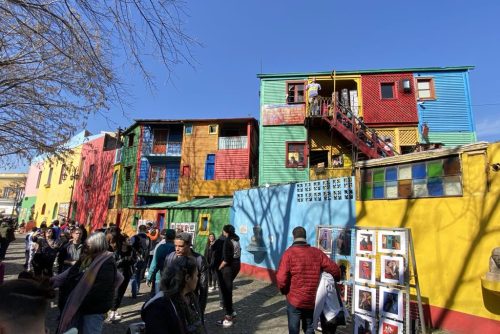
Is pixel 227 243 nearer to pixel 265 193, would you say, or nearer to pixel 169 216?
pixel 265 193

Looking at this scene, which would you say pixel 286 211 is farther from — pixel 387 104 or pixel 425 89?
pixel 425 89

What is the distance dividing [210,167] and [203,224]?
7.83 meters

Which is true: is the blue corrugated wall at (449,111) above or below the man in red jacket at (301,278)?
above

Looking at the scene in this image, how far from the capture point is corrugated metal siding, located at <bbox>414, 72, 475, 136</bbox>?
1691cm

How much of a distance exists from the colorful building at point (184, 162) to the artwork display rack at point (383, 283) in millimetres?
17383

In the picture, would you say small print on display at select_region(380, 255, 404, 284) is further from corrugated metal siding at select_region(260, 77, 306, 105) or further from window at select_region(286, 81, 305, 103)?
corrugated metal siding at select_region(260, 77, 306, 105)

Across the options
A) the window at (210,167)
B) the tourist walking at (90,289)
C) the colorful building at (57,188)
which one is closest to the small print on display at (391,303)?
the tourist walking at (90,289)

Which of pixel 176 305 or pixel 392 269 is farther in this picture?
pixel 392 269

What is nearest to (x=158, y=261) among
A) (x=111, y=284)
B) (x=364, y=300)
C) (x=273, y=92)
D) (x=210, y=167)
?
(x=111, y=284)

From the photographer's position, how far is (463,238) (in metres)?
6.30

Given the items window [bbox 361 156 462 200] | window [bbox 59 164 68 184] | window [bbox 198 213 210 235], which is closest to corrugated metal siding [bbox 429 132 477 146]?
window [bbox 361 156 462 200]

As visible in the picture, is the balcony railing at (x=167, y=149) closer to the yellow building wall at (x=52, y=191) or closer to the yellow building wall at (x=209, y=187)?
the yellow building wall at (x=209, y=187)

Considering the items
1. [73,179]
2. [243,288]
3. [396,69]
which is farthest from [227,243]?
[73,179]

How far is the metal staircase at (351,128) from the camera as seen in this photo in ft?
49.0
